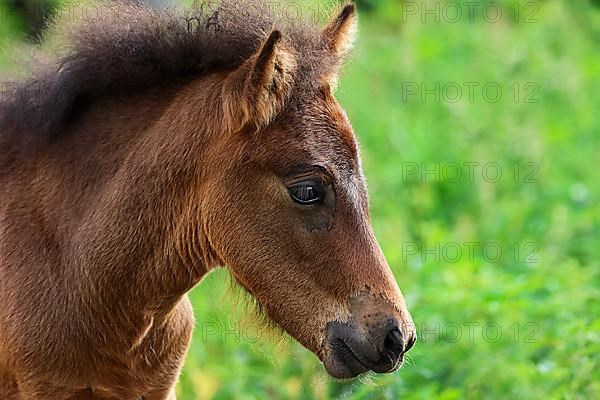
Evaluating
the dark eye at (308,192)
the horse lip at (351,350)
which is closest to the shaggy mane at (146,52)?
the dark eye at (308,192)

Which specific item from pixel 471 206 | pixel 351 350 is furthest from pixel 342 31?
pixel 471 206

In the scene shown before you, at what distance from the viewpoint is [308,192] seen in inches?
132

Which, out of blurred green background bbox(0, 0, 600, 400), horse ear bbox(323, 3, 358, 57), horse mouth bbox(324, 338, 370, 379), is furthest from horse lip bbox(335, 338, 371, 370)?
horse ear bbox(323, 3, 358, 57)

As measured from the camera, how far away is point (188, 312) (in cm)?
402

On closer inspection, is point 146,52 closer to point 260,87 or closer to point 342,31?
point 260,87

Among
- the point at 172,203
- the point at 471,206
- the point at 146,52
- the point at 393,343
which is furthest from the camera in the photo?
the point at 471,206

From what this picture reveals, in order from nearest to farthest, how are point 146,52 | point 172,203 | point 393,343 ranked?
1. point 393,343
2. point 172,203
3. point 146,52

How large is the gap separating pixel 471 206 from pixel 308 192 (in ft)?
16.2

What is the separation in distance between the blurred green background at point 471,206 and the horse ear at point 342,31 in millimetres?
905

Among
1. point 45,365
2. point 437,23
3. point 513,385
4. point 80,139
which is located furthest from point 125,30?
point 437,23

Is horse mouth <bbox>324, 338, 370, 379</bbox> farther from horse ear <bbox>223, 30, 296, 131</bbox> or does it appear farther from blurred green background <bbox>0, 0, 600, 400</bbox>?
horse ear <bbox>223, 30, 296, 131</bbox>

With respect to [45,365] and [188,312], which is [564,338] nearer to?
[188,312]

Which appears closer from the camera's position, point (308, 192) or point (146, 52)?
point (308, 192)

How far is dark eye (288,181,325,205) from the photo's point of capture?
3354 mm
